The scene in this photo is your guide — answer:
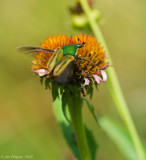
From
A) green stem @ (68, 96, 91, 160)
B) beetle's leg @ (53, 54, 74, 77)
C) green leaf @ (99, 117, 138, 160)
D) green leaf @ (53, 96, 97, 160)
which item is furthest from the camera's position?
green leaf @ (99, 117, 138, 160)

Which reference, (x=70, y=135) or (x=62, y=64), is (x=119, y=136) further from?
(x=62, y=64)

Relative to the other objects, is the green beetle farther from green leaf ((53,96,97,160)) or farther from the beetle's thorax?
green leaf ((53,96,97,160))

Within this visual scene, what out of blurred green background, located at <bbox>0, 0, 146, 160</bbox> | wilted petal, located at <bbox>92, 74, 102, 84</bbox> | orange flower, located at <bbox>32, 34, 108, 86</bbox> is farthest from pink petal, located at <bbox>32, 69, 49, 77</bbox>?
blurred green background, located at <bbox>0, 0, 146, 160</bbox>

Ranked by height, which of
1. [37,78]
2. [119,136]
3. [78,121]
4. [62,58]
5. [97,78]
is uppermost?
[37,78]

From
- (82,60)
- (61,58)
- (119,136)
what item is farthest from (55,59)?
(119,136)

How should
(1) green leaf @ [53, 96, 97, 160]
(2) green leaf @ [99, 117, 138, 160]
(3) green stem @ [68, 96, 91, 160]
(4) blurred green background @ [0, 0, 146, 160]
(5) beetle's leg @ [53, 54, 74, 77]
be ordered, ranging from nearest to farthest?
1. (5) beetle's leg @ [53, 54, 74, 77]
2. (3) green stem @ [68, 96, 91, 160]
3. (1) green leaf @ [53, 96, 97, 160]
4. (2) green leaf @ [99, 117, 138, 160]
5. (4) blurred green background @ [0, 0, 146, 160]

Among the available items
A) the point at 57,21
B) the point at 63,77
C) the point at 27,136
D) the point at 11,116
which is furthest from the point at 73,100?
the point at 57,21
